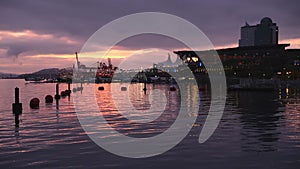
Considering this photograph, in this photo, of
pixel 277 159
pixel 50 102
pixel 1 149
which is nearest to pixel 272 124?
pixel 277 159

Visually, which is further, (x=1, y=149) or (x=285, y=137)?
(x=285, y=137)

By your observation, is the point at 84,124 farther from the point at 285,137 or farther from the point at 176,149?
the point at 285,137

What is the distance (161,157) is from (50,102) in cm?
4090

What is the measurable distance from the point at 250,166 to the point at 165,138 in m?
7.27

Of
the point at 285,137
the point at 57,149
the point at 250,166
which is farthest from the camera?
the point at 285,137

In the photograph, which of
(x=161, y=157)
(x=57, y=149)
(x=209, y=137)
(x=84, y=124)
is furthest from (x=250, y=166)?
(x=84, y=124)

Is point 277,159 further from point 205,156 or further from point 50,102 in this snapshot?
point 50,102

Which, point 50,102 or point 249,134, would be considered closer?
point 249,134

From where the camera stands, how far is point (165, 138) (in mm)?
20156

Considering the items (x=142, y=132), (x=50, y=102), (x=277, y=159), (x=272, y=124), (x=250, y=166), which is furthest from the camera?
(x=50, y=102)

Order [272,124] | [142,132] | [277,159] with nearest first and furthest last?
[277,159], [142,132], [272,124]

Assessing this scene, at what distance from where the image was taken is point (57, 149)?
55.8ft

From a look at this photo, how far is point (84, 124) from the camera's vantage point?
26516 mm

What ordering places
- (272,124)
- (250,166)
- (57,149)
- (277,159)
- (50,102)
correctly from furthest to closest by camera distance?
(50,102) < (272,124) < (57,149) < (277,159) < (250,166)
